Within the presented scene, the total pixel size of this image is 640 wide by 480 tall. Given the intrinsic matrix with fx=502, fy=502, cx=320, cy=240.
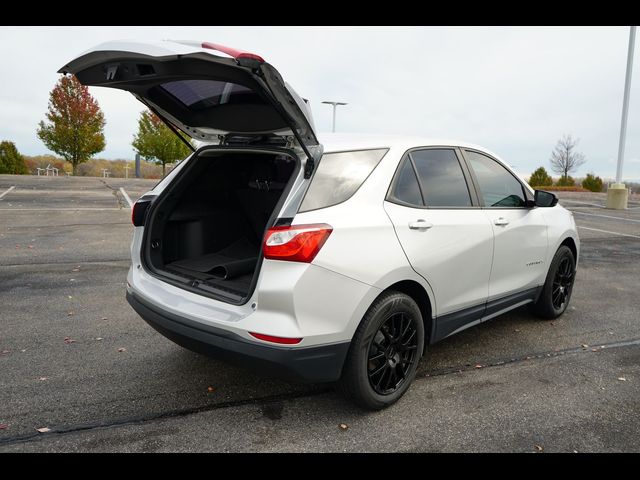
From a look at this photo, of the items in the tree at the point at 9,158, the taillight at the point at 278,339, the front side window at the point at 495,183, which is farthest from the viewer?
the tree at the point at 9,158

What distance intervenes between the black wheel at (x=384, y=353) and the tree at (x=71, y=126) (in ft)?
120

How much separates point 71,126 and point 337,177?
3700cm

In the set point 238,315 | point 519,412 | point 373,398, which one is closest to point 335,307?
point 238,315

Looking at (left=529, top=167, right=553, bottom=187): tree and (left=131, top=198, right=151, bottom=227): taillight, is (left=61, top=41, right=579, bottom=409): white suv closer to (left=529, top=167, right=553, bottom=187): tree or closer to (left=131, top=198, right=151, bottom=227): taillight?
(left=131, top=198, right=151, bottom=227): taillight

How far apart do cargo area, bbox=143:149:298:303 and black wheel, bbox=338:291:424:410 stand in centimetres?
85

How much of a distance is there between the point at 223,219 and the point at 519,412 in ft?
8.30

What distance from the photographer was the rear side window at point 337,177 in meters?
2.73

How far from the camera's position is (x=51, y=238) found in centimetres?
871

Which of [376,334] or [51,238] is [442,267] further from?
[51,238]

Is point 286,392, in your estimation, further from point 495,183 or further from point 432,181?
point 495,183

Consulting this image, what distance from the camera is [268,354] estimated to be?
255cm

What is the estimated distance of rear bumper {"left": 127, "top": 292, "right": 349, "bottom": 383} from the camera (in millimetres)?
2561

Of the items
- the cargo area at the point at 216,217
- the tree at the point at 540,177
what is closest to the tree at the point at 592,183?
the tree at the point at 540,177

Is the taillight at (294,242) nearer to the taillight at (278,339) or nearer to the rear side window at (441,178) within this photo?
the taillight at (278,339)
